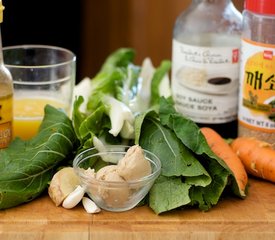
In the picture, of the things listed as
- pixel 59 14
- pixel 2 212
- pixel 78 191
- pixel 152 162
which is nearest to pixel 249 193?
pixel 152 162

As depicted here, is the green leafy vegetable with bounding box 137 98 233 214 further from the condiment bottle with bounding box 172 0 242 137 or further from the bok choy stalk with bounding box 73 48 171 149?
the condiment bottle with bounding box 172 0 242 137

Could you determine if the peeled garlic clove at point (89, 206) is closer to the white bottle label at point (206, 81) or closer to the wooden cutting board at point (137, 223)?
the wooden cutting board at point (137, 223)

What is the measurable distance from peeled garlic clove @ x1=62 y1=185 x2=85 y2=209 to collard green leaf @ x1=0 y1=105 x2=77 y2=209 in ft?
0.18

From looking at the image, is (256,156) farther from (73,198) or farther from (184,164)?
(73,198)

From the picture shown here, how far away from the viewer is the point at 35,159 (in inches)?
49.3

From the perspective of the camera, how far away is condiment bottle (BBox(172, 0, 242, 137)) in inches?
57.4

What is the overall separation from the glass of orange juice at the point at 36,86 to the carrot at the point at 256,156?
37 centimetres

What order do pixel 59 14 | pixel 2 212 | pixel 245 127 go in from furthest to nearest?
pixel 59 14 < pixel 245 127 < pixel 2 212

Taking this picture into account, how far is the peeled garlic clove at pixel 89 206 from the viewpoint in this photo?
121 cm

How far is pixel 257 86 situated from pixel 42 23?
5.96 ft

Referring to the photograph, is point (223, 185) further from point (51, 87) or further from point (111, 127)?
point (51, 87)

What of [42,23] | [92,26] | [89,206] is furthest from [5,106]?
[92,26]

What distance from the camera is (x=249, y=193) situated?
131 cm

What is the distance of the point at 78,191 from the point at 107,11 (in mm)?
2123
